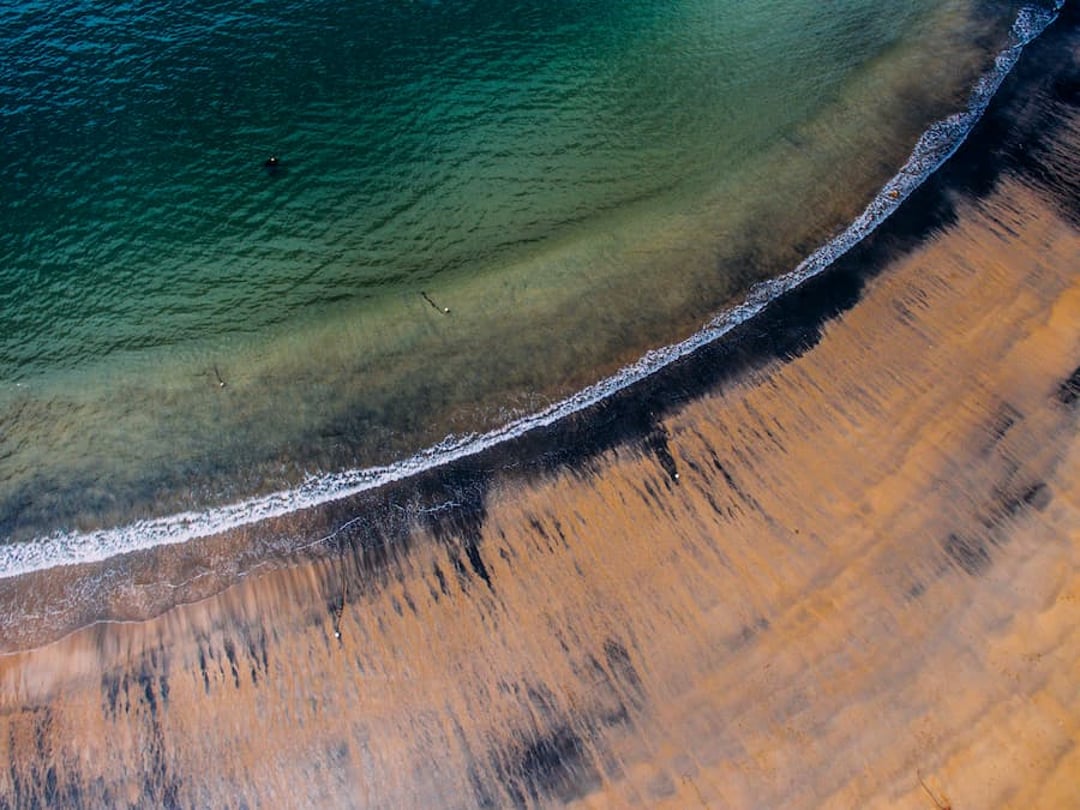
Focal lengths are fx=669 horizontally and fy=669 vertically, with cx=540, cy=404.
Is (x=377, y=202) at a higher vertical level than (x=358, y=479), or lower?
higher

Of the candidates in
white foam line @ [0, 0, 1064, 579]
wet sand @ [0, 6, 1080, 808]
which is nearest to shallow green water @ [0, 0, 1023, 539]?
white foam line @ [0, 0, 1064, 579]

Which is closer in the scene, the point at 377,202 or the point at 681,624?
the point at 681,624

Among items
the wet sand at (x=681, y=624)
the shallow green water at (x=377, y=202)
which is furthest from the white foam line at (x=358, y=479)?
the wet sand at (x=681, y=624)

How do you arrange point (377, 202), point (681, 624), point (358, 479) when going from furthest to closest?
point (377, 202) < point (358, 479) < point (681, 624)

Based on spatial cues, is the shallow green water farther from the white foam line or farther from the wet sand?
the wet sand

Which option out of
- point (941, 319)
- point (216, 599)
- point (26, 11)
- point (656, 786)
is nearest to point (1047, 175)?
point (941, 319)

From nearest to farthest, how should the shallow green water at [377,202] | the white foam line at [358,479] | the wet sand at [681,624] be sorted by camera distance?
the wet sand at [681,624] < the white foam line at [358,479] < the shallow green water at [377,202]

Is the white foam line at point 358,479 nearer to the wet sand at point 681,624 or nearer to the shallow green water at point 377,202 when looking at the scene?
the shallow green water at point 377,202

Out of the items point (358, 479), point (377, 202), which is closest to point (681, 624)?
point (358, 479)

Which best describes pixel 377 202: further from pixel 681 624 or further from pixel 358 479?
pixel 681 624
